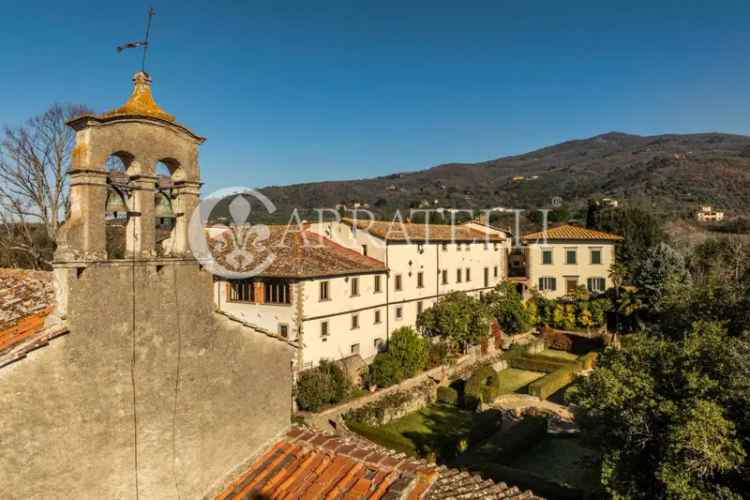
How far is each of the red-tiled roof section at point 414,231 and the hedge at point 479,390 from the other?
33.7 ft

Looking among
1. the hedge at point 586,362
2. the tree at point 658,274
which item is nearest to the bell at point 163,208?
the hedge at point 586,362

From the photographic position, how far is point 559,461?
19016mm

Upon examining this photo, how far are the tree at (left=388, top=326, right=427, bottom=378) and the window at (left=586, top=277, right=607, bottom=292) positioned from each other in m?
23.0

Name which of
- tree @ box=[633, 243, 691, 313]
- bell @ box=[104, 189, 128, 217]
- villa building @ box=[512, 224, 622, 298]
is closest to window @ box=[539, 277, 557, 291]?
villa building @ box=[512, 224, 622, 298]

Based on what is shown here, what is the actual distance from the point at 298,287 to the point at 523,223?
2270 inches

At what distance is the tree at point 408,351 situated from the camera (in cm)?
2676

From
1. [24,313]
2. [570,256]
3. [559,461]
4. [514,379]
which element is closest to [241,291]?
[514,379]

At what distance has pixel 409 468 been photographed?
21.5ft

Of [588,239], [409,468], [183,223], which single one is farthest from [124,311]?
[588,239]

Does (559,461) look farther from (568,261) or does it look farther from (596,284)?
(568,261)

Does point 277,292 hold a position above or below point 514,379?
above

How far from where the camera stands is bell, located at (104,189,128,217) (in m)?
6.57

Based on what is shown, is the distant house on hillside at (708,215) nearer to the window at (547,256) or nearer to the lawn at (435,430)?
the window at (547,256)

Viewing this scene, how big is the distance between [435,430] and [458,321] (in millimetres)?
9861
